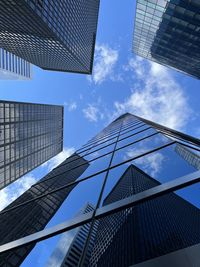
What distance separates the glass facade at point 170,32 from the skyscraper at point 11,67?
73497 mm

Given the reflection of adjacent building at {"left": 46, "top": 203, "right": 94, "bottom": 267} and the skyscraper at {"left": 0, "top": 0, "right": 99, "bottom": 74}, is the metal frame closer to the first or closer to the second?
the reflection of adjacent building at {"left": 46, "top": 203, "right": 94, "bottom": 267}

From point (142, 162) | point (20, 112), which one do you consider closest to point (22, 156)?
point (20, 112)

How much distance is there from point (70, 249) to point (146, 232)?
4.82ft

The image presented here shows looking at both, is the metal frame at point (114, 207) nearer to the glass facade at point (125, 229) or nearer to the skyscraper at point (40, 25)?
the glass facade at point (125, 229)

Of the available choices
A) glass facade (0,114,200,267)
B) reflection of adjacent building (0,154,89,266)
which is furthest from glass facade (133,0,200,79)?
glass facade (0,114,200,267)

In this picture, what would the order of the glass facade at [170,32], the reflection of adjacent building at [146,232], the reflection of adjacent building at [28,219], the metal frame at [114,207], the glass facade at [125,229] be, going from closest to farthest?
the reflection of adjacent building at [146,232] → the glass facade at [125,229] → the metal frame at [114,207] → the reflection of adjacent building at [28,219] → the glass facade at [170,32]

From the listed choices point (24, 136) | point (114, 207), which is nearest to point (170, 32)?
point (114, 207)

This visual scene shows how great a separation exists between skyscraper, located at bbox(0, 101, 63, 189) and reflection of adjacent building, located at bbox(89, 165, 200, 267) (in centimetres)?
6274

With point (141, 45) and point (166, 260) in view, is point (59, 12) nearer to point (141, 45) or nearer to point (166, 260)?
point (141, 45)

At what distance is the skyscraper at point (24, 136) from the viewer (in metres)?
68.1

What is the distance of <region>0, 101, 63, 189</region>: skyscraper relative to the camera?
68.1 meters

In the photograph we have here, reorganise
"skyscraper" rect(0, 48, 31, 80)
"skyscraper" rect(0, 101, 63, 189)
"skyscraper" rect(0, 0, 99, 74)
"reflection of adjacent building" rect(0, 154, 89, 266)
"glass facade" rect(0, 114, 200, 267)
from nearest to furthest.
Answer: "glass facade" rect(0, 114, 200, 267), "reflection of adjacent building" rect(0, 154, 89, 266), "skyscraper" rect(0, 0, 99, 74), "skyscraper" rect(0, 101, 63, 189), "skyscraper" rect(0, 48, 31, 80)

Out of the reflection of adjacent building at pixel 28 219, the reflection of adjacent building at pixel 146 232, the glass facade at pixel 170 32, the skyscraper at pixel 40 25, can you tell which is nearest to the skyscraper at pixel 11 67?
the skyscraper at pixel 40 25

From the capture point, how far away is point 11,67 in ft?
416
